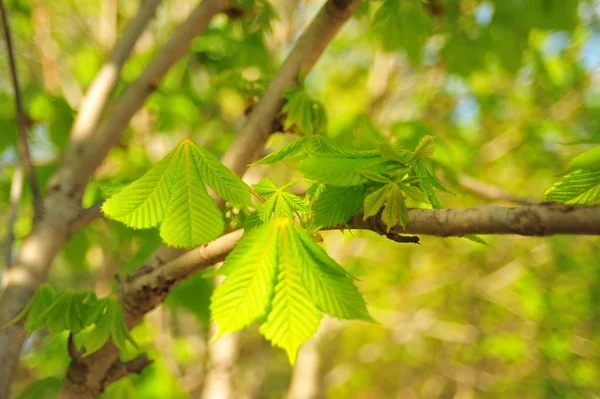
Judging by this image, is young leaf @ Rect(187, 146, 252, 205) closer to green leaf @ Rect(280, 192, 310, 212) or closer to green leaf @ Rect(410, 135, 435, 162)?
green leaf @ Rect(280, 192, 310, 212)

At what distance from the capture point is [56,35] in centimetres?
310

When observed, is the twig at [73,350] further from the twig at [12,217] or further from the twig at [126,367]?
the twig at [12,217]

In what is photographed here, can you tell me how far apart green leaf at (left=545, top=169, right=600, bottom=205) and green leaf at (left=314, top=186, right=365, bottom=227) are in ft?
0.77

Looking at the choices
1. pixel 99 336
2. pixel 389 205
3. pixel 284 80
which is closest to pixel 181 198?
pixel 389 205

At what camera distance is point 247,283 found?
43 centimetres

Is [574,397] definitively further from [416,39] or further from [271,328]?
[271,328]

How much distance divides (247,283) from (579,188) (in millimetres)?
401

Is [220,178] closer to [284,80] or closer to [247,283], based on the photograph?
[247,283]

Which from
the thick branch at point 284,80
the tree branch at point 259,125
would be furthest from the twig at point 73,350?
the thick branch at point 284,80

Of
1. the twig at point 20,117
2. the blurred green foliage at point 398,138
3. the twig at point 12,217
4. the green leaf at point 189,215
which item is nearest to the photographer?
the green leaf at point 189,215

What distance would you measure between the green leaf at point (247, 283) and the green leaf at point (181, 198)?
0.05 meters

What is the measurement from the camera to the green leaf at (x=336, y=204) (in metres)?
0.49

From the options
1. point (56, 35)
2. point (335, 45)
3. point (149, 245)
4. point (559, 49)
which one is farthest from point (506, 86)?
point (56, 35)

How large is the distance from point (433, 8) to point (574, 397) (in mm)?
2012
